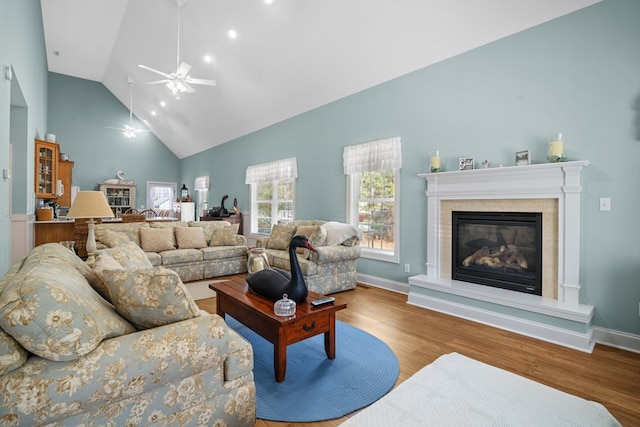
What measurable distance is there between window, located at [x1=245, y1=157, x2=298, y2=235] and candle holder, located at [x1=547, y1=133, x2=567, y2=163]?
4.01m

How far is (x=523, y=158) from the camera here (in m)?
3.11

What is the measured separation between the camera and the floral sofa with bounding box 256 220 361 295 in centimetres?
400

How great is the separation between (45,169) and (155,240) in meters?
3.25

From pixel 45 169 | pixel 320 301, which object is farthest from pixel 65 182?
pixel 320 301

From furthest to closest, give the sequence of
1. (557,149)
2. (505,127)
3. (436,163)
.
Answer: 1. (436,163)
2. (505,127)
3. (557,149)

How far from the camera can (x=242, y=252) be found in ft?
17.3

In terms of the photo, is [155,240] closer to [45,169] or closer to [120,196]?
[45,169]

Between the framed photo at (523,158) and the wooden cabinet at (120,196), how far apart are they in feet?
32.4

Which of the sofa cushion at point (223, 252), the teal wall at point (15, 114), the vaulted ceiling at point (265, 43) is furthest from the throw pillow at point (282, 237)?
the teal wall at point (15, 114)

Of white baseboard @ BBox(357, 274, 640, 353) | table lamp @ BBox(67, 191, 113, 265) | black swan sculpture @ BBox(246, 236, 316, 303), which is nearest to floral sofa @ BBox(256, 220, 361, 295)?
black swan sculpture @ BBox(246, 236, 316, 303)

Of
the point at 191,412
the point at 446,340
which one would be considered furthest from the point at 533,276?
the point at 191,412

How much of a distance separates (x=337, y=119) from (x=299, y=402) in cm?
421

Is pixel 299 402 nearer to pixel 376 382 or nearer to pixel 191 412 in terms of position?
pixel 376 382

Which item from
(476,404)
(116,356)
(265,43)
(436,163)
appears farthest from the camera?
(265,43)
